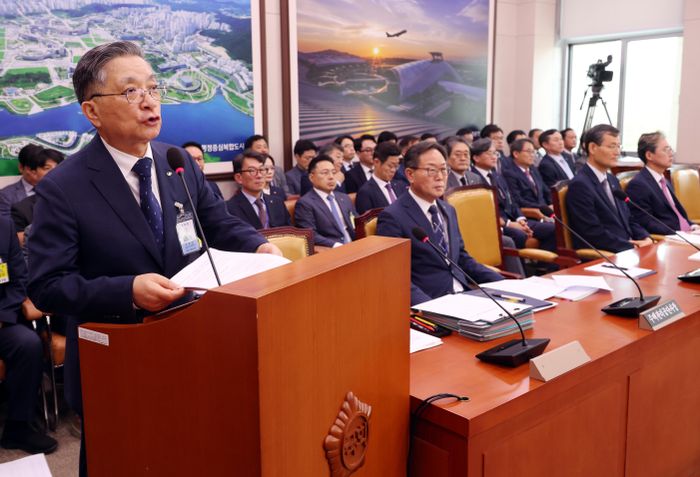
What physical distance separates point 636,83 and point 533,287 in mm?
7208

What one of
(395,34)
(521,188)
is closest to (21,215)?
(521,188)

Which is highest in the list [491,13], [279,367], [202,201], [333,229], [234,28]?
[491,13]

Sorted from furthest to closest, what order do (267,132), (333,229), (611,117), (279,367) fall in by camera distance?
(611,117)
(267,132)
(333,229)
(279,367)

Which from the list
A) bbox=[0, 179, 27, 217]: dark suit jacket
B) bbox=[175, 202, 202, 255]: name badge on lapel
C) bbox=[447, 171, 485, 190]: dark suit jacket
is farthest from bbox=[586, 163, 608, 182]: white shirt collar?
bbox=[0, 179, 27, 217]: dark suit jacket

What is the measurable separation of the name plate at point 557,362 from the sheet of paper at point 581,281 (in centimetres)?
86

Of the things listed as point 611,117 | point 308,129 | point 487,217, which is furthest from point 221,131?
point 611,117

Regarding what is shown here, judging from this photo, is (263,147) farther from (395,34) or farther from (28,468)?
(28,468)

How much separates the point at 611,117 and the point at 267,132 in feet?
16.5

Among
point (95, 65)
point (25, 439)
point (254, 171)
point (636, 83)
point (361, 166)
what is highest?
point (636, 83)

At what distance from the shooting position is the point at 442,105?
7926 mm

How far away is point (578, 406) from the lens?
162 centimetres

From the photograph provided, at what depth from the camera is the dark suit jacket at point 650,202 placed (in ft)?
13.8

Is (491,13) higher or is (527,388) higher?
(491,13)

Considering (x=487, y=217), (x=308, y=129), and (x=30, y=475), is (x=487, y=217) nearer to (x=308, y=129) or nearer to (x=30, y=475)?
(x=30, y=475)
